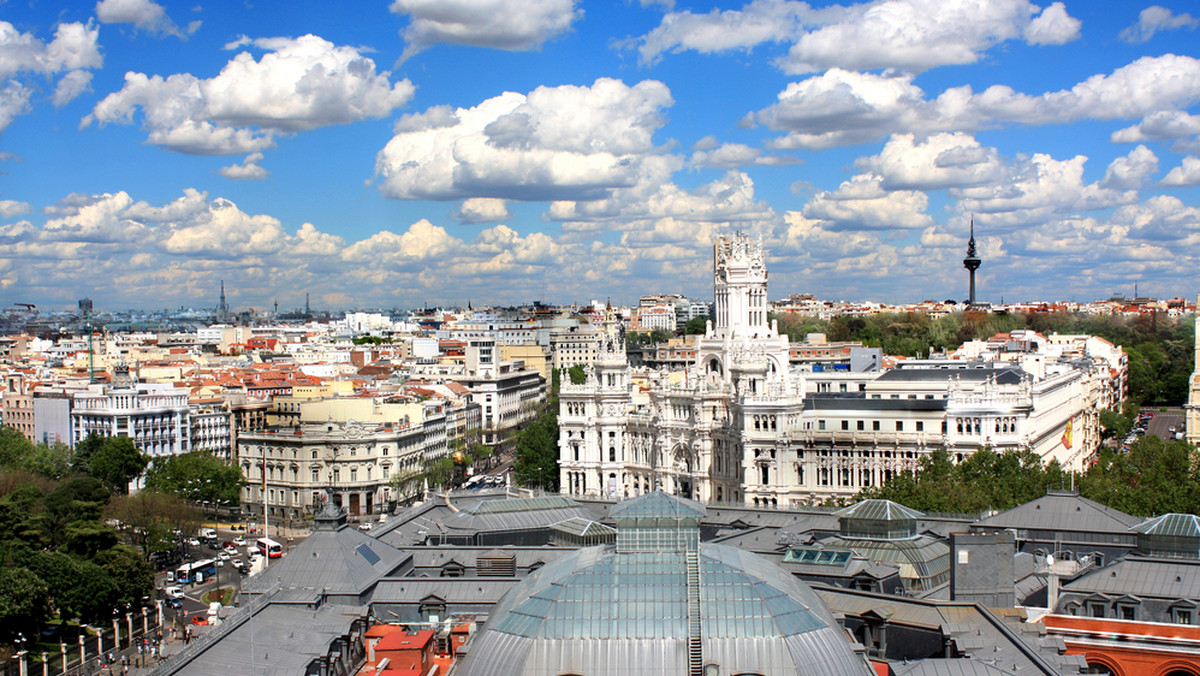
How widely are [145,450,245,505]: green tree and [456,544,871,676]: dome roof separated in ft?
233

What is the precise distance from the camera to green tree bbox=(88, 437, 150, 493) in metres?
97.8

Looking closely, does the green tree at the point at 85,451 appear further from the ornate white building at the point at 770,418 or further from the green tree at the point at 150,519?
the ornate white building at the point at 770,418

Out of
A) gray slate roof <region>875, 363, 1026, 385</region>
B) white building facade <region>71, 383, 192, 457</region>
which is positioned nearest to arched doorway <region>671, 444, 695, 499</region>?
gray slate roof <region>875, 363, 1026, 385</region>

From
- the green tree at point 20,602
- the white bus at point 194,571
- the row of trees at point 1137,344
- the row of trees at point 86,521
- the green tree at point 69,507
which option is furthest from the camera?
the row of trees at point 1137,344

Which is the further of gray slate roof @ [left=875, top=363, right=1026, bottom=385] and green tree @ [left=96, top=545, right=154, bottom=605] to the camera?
gray slate roof @ [left=875, top=363, right=1026, bottom=385]

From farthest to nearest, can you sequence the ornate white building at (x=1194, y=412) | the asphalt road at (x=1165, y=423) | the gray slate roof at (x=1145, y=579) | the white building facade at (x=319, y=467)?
1. the asphalt road at (x=1165, y=423)
2. the white building facade at (x=319, y=467)
3. the ornate white building at (x=1194, y=412)
4. the gray slate roof at (x=1145, y=579)

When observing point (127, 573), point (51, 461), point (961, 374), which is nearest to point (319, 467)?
point (51, 461)

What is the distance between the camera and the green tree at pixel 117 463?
9781 cm

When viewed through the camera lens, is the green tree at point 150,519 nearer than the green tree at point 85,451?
Yes

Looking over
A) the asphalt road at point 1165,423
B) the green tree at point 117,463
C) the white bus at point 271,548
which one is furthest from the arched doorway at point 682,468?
the asphalt road at point 1165,423

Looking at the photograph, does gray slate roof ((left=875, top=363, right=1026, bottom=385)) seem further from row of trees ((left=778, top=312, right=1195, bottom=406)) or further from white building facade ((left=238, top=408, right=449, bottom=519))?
row of trees ((left=778, top=312, right=1195, bottom=406))

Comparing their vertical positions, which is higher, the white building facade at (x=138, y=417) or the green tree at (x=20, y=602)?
the white building facade at (x=138, y=417)

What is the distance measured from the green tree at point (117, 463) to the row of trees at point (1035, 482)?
64.6 metres

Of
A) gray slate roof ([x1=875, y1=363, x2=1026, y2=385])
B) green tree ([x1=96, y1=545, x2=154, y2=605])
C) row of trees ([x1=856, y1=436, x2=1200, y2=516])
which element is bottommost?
green tree ([x1=96, y1=545, x2=154, y2=605])
